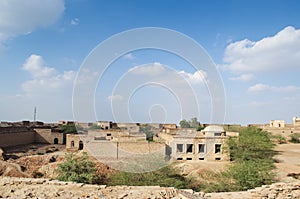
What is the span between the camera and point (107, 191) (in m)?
8.30

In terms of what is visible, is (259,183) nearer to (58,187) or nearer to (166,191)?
(166,191)

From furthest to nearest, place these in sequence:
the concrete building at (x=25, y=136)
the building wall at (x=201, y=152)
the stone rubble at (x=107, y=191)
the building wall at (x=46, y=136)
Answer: the building wall at (x=46, y=136), the concrete building at (x=25, y=136), the building wall at (x=201, y=152), the stone rubble at (x=107, y=191)

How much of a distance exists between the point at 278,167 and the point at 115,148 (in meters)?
14.6

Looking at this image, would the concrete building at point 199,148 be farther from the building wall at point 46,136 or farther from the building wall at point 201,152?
the building wall at point 46,136

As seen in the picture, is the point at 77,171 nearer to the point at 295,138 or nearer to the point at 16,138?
the point at 16,138

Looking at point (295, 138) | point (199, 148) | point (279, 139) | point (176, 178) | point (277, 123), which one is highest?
point (277, 123)

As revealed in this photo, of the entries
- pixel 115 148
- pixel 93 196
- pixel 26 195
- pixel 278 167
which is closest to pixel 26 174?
pixel 115 148

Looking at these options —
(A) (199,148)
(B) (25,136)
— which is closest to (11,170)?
(A) (199,148)

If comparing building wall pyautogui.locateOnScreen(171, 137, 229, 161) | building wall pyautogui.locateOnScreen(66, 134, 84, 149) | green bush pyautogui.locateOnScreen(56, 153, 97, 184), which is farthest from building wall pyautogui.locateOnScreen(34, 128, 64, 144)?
green bush pyautogui.locateOnScreen(56, 153, 97, 184)

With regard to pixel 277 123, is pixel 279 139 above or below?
below

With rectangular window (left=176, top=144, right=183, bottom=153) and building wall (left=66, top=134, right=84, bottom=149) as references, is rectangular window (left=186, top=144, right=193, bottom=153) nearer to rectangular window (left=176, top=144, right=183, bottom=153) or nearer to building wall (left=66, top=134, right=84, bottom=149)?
rectangular window (left=176, top=144, right=183, bottom=153)

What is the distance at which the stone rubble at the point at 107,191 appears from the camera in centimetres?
781

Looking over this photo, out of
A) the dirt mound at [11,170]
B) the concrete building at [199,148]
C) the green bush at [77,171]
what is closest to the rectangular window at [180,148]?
the concrete building at [199,148]

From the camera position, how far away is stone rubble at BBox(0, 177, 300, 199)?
7.81m
